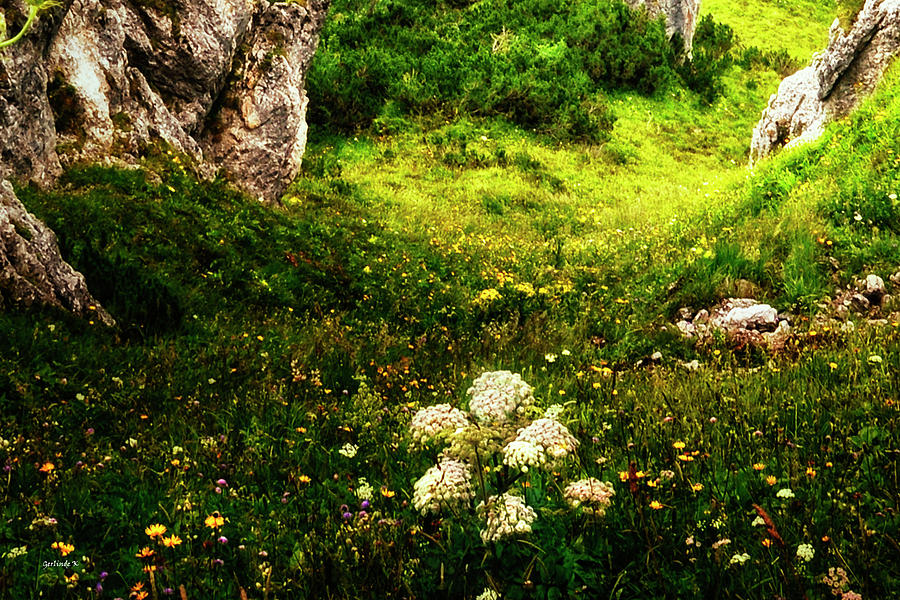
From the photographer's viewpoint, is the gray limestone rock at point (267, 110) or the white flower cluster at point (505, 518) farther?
the gray limestone rock at point (267, 110)

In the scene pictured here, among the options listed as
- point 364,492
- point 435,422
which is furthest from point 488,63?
point 435,422

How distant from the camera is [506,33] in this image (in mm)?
27719

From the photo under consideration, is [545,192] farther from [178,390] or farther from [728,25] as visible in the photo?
[728,25]

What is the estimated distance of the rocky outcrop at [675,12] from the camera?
29828 millimetres

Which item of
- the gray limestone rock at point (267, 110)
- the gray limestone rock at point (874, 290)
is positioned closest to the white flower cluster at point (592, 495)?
the gray limestone rock at point (874, 290)

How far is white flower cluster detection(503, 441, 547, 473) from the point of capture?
7.02ft

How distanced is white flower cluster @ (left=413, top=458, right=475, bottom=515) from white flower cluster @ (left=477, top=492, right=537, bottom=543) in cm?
10

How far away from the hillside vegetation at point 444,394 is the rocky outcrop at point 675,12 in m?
18.4

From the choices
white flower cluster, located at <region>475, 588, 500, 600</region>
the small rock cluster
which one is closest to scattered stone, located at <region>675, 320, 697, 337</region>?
the small rock cluster

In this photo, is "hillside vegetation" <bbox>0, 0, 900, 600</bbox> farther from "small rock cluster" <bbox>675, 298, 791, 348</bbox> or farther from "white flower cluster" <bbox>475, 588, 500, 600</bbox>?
"small rock cluster" <bbox>675, 298, 791, 348</bbox>

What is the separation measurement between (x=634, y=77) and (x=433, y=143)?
1150 cm

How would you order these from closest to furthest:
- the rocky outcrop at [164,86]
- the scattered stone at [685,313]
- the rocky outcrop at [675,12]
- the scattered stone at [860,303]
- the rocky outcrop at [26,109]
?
the scattered stone at [860,303] → the rocky outcrop at [26,109] → the scattered stone at [685,313] → the rocky outcrop at [164,86] → the rocky outcrop at [675,12]

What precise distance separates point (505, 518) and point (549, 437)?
32cm

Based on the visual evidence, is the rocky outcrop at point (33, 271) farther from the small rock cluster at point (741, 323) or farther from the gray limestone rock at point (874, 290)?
the gray limestone rock at point (874, 290)
